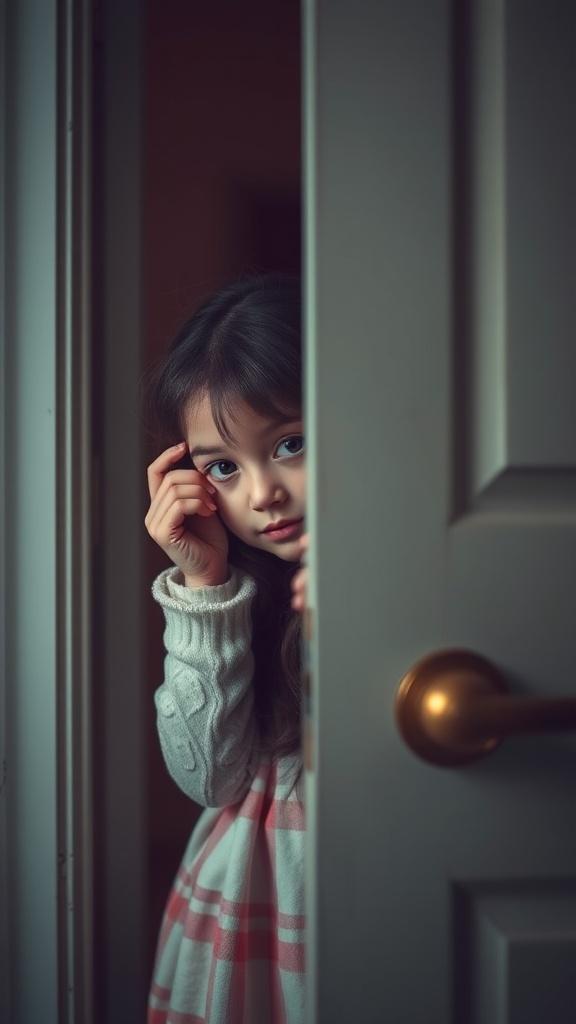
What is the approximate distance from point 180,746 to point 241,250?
1.34 meters

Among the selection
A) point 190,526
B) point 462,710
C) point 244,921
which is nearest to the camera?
point 462,710

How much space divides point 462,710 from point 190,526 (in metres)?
0.63

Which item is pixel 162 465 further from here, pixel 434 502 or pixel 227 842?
pixel 434 502

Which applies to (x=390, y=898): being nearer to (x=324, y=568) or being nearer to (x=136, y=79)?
(x=324, y=568)

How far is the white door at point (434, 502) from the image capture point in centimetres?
50

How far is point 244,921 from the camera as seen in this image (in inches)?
36.4

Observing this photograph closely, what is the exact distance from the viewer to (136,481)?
4.09 feet

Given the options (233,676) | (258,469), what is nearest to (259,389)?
(258,469)

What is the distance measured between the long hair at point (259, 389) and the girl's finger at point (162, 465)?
3cm

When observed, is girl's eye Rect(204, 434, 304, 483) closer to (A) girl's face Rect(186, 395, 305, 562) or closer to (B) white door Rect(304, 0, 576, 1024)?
(A) girl's face Rect(186, 395, 305, 562)

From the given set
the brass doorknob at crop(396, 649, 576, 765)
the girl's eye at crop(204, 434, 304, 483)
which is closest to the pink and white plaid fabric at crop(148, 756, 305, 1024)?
the girl's eye at crop(204, 434, 304, 483)

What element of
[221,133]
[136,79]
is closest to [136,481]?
[136,79]

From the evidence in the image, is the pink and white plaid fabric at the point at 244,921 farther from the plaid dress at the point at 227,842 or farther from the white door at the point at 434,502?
the white door at the point at 434,502

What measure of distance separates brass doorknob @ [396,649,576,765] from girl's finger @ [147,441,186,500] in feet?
2.07
